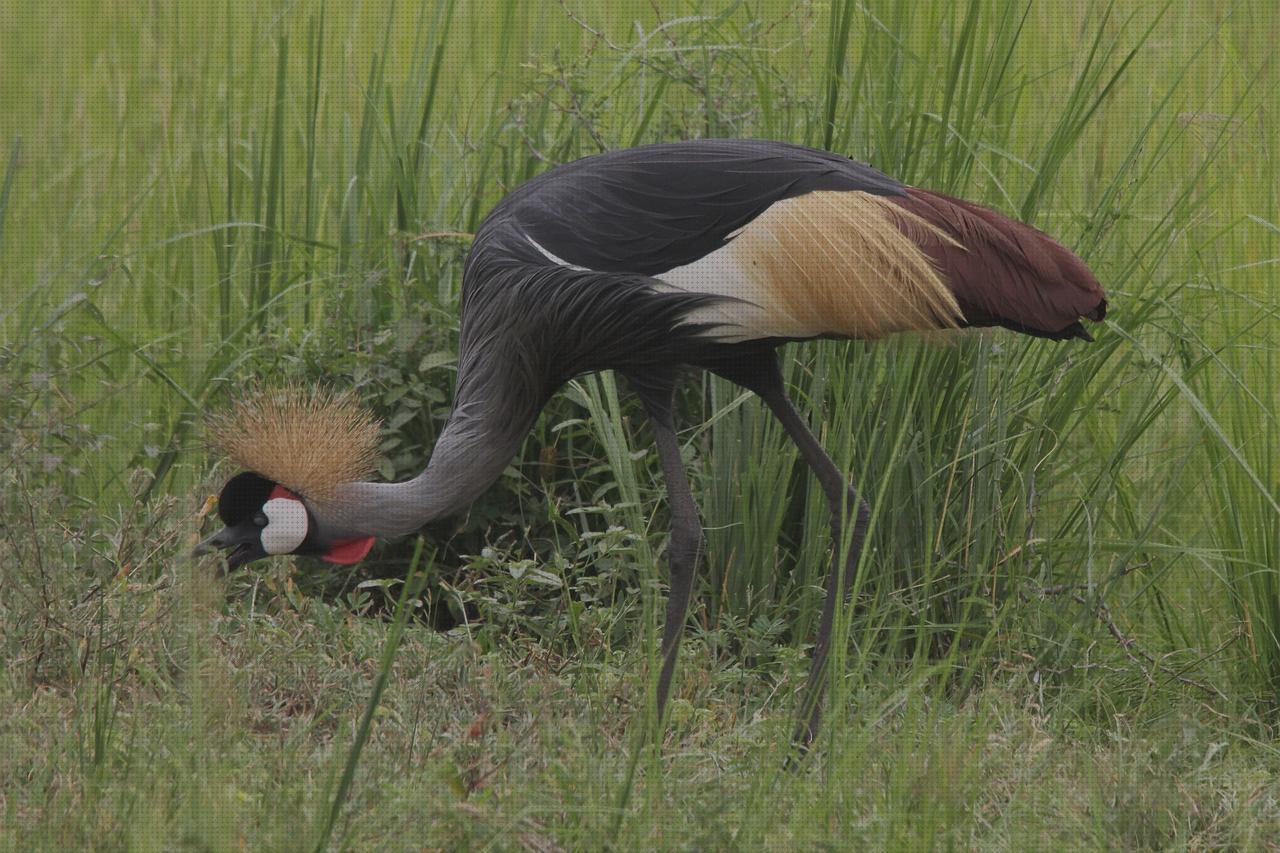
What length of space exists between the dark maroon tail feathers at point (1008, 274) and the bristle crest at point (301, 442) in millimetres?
1214

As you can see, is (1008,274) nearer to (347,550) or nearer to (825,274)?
(825,274)

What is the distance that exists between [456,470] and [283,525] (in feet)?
1.20

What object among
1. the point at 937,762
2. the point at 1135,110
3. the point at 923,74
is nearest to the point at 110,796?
the point at 937,762

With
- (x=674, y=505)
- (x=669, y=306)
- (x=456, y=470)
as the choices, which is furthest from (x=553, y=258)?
(x=674, y=505)

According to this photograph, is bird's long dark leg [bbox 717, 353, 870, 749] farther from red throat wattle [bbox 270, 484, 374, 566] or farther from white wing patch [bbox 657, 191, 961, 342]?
red throat wattle [bbox 270, 484, 374, 566]

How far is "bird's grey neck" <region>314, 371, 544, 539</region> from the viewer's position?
3072mm

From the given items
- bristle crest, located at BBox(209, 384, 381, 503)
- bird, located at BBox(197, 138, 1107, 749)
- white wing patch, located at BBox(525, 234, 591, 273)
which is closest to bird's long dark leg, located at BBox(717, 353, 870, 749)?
bird, located at BBox(197, 138, 1107, 749)

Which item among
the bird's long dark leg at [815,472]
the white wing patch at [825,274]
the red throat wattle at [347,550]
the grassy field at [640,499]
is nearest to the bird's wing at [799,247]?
the white wing patch at [825,274]

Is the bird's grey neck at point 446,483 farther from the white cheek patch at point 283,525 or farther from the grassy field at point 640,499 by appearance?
the grassy field at point 640,499

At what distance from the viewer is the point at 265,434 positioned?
10.2ft

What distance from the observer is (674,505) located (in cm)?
322

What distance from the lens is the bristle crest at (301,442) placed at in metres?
3.07

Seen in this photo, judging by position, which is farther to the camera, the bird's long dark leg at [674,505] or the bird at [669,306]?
the bird's long dark leg at [674,505]

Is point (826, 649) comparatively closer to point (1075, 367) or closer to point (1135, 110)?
point (1075, 367)
